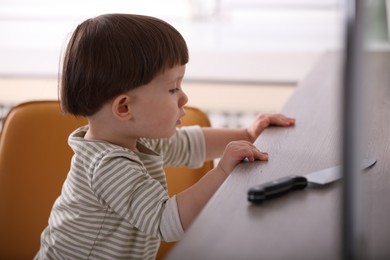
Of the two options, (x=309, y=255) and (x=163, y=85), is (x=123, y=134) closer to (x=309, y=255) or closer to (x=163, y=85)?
(x=163, y=85)

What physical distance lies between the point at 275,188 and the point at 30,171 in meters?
0.69

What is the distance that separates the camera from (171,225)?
1002 mm

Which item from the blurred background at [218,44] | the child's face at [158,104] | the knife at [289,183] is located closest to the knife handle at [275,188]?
the knife at [289,183]

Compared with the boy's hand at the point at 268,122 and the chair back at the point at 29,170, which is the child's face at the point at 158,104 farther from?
the chair back at the point at 29,170

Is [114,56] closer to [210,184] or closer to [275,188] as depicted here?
[210,184]

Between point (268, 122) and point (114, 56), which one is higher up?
point (114, 56)

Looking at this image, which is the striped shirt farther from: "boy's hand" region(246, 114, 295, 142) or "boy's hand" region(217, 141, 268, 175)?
"boy's hand" region(246, 114, 295, 142)

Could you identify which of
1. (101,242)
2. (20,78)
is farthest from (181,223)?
(20,78)

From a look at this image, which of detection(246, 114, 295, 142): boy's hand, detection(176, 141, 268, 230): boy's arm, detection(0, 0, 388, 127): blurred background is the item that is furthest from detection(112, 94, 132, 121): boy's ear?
detection(0, 0, 388, 127): blurred background

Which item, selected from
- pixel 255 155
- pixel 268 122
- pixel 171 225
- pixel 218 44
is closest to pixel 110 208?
pixel 171 225

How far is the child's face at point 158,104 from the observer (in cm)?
113

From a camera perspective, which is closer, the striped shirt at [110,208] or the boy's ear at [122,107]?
the striped shirt at [110,208]

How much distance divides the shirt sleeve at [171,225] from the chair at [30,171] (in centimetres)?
41

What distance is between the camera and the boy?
1.06 metres
